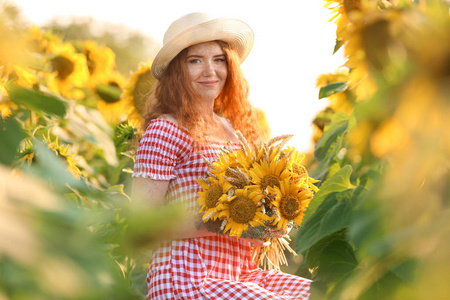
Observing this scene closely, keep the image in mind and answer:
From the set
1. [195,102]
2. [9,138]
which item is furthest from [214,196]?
[9,138]

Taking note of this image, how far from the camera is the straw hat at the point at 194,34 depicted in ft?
5.60

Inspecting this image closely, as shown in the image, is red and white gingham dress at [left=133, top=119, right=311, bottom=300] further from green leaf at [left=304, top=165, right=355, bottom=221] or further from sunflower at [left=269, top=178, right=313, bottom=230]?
green leaf at [left=304, top=165, right=355, bottom=221]

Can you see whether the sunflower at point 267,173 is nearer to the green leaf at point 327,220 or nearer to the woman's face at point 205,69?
the green leaf at point 327,220

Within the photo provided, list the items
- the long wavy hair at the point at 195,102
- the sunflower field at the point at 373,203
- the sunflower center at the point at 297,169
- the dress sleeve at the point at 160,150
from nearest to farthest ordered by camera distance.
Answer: the sunflower field at the point at 373,203
the sunflower center at the point at 297,169
the dress sleeve at the point at 160,150
the long wavy hair at the point at 195,102

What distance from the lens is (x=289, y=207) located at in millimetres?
1354

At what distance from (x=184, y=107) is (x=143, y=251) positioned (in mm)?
1458

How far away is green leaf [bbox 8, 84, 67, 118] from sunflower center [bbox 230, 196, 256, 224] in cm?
106

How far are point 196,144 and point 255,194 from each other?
→ 1.20 ft

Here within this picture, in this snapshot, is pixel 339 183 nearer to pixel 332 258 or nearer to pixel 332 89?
pixel 332 258

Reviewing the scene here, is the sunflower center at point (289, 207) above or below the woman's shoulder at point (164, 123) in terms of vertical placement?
below

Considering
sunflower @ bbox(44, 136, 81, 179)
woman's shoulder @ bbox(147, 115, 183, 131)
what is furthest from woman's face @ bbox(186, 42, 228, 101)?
sunflower @ bbox(44, 136, 81, 179)

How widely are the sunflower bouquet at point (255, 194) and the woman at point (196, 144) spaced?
3.4 inches

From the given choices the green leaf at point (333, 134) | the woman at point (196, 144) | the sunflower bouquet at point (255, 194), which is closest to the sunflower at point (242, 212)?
the sunflower bouquet at point (255, 194)

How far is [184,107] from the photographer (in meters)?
1.68
